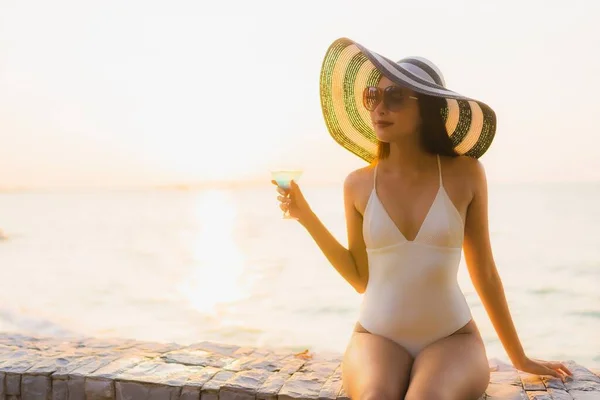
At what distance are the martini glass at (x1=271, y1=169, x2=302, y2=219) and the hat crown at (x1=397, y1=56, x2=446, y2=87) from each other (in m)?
0.77

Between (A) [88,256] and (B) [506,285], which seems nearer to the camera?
(B) [506,285]

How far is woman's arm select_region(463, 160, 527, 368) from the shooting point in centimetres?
312

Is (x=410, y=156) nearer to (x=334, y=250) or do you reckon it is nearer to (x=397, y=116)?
(x=397, y=116)

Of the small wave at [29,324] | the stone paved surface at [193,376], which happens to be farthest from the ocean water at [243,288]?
the stone paved surface at [193,376]

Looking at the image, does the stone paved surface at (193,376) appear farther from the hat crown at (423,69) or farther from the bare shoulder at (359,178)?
the hat crown at (423,69)

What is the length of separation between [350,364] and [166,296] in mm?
17422

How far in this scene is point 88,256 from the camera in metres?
29.8

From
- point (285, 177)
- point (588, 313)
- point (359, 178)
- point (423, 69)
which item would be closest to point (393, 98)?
point (423, 69)

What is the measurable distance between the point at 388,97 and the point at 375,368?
1.32 m

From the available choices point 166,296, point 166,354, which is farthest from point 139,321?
point 166,354

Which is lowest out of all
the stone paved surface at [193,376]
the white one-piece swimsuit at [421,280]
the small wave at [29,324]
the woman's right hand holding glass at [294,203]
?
the small wave at [29,324]

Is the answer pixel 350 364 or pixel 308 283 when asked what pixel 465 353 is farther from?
pixel 308 283

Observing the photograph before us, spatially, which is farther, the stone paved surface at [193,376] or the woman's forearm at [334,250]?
the stone paved surface at [193,376]

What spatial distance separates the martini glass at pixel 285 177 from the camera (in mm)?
3090
